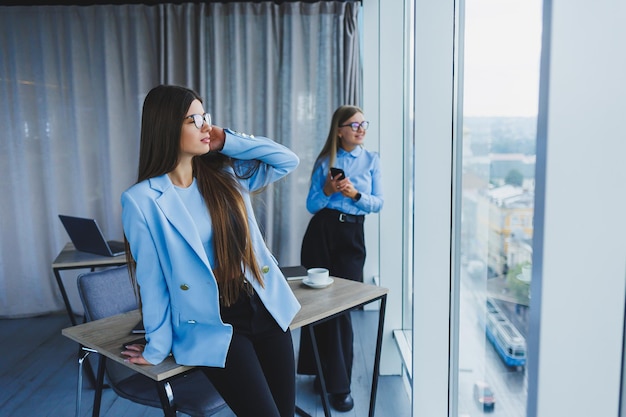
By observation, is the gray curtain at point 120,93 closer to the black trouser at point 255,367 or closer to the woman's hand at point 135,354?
the black trouser at point 255,367

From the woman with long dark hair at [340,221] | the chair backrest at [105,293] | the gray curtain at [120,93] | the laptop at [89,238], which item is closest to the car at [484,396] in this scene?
the woman with long dark hair at [340,221]

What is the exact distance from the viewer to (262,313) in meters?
1.67

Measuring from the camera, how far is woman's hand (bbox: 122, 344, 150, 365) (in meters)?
Answer: 1.50

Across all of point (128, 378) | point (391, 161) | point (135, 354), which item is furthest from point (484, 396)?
point (391, 161)

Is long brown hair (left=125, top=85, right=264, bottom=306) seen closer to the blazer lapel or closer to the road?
the blazer lapel

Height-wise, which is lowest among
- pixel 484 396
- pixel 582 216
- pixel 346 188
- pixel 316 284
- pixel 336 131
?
pixel 484 396

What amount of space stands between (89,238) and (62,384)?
2.93 ft

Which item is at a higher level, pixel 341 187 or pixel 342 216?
pixel 341 187

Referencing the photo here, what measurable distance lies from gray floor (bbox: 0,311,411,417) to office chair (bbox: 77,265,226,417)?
0.80m

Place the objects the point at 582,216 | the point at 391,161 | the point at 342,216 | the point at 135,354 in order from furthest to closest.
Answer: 1. the point at 391,161
2. the point at 342,216
3. the point at 135,354
4. the point at 582,216

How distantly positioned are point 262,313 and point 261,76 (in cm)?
309

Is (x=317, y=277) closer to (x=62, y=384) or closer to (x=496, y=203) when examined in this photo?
(x=496, y=203)

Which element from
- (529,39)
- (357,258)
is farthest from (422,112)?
(357,258)

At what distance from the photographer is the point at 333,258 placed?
2.89 m
